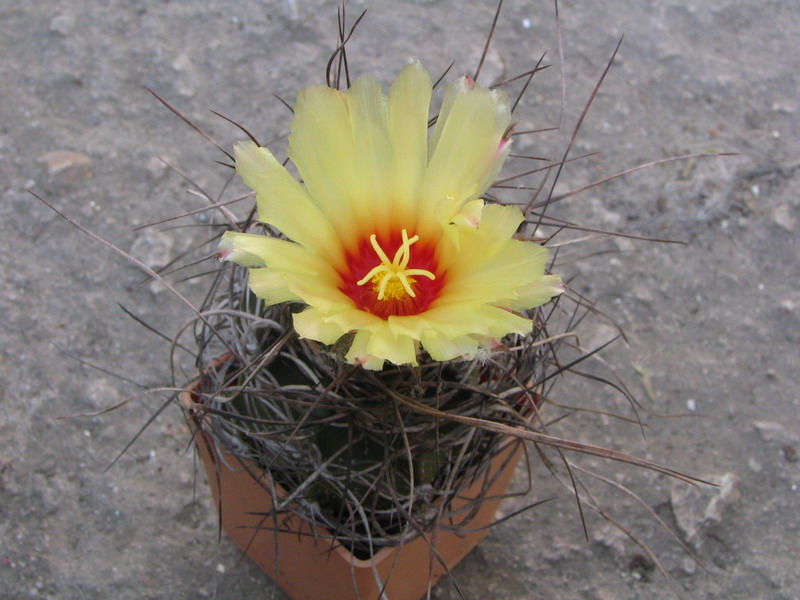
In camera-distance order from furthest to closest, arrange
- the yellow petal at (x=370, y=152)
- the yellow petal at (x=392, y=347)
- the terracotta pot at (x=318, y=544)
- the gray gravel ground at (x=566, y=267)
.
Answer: the gray gravel ground at (x=566, y=267) < the terracotta pot at (x=318, y=544) < the yellow petal at (x=370, y=152) < the yellow petal at (x=392, y=347)

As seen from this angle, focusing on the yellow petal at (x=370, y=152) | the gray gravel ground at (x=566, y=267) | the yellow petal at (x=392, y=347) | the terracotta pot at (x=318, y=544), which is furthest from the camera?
the gray gravel ground at (x=566, y=267)

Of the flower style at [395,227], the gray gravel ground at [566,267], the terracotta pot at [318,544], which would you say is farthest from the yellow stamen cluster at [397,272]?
the gray gravel ground at [566,267]

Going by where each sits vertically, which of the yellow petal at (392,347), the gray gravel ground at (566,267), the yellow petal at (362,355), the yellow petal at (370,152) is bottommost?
the gray gravel ground at (566,267)

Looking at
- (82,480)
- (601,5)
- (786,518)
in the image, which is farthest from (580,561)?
(601,5)

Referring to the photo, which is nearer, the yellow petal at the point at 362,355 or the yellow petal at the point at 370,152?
the yellow petal at the point at 362,355

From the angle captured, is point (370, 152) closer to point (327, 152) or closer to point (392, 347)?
point (327, 152)

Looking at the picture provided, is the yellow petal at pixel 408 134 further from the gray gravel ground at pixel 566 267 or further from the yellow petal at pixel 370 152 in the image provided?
the gray gravel ground at pixel 566 267

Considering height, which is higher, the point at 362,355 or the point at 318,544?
the point at 362,355

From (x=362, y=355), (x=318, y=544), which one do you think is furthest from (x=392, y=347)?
(x=318, y=544)
